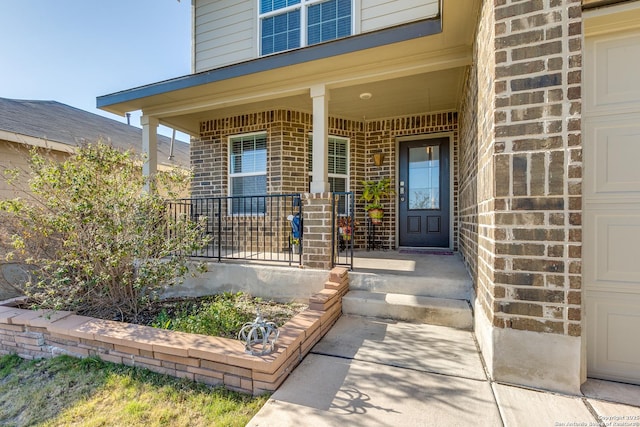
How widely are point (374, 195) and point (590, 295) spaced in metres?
3.73

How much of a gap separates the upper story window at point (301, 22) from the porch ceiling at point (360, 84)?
120cm

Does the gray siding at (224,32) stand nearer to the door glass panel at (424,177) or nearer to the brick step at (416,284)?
the door glass panel at (424,177)

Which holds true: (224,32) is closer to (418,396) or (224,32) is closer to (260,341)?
(260,341)

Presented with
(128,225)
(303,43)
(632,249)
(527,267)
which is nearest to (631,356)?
(632,249)

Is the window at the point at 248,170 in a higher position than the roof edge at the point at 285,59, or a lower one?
lower

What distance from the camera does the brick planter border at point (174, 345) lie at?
198 centimetres

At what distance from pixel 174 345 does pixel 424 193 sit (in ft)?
15.4

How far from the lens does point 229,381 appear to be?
79.3 inches

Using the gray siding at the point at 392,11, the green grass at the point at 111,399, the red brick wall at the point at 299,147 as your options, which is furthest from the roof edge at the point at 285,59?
the green grass at the point at 111,399

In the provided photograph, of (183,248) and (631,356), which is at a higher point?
(183,248)

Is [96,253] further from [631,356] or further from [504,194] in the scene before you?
[631,356]

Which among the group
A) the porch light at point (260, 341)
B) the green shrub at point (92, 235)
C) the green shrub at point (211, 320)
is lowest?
the green shrub at point (211, 320)

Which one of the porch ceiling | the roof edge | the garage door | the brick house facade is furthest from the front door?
the garage door

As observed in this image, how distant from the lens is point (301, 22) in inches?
207
